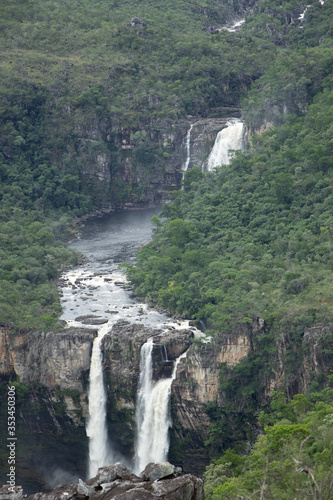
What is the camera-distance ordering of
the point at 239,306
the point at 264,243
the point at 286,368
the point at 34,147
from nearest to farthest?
the point at 286,368 < the point at 239,306 < the point at 264,243 < the point at 34,147

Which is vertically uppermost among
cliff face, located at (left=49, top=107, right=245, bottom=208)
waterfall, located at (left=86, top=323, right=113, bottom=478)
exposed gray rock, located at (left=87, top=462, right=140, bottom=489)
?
cliff face, located at (left=49, top=107, right=245, bottom=208)

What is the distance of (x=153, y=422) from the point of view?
4019 centimetres

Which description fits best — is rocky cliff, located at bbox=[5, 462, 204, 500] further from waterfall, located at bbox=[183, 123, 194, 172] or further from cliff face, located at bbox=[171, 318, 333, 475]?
waterfall, located at bbox=[183, 123, 194, 172]

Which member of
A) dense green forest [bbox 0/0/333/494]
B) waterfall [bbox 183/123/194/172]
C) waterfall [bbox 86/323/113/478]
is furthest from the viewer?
waterfall [bbox 183/123/194/172]

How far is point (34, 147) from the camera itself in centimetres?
7169

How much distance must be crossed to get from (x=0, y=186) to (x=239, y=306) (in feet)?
108

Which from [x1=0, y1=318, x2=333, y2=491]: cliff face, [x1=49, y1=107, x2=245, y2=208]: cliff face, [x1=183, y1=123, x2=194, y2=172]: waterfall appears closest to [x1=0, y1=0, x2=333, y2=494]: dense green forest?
[x1=49, y1=107, x2=245, y2=208]: cliff face

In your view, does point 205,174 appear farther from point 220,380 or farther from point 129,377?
point 220,380

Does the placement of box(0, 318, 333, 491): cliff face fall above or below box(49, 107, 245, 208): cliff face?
below

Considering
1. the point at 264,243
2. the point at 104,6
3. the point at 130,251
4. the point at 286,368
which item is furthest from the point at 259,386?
the point at 104,6

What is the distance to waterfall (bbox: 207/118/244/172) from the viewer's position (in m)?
65.1

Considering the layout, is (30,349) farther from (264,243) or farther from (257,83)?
(257,83)

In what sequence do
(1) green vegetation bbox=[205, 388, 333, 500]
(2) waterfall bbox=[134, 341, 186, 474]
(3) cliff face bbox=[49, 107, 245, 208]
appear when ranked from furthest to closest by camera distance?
(3) cliff face bbox=[49, 107, 245, 208] → (2) waterfall bbox=[134, 341, 186, 474] → (1) green vegetation bbox=[205, 388, 333, 500]

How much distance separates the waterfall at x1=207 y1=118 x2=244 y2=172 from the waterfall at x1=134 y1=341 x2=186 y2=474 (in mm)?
28756
